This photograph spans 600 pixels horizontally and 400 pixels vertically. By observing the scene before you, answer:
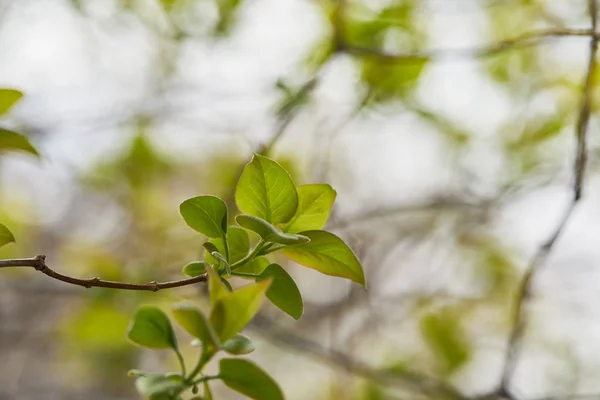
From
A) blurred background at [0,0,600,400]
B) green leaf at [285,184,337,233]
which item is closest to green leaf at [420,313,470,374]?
blurred background at [0,0,600,400]

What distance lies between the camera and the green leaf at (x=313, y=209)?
373mm

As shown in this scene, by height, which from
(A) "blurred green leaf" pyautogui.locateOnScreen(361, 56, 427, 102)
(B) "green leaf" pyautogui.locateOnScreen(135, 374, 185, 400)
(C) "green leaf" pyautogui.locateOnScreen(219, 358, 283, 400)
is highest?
(A) "blurred green leaf" pyautogui.locateOnScreen(361, 56, 427, 102)

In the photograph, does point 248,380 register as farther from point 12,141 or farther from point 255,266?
point 12,141

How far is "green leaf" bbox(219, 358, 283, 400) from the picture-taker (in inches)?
11.8

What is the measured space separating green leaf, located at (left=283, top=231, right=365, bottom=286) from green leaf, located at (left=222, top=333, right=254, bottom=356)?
2.4 inches

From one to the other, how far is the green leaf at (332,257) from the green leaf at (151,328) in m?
0.09

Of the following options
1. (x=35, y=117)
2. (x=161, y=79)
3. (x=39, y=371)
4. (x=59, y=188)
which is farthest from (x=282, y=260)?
(x=39, y=371)

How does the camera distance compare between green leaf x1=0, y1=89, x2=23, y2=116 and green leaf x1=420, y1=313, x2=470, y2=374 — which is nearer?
green leaf x1=0, y1=89, x2=23, y2=116

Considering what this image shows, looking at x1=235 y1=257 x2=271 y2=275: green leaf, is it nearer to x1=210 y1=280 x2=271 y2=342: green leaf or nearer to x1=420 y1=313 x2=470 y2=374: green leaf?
x1=210 y1=280 x2=271 y2=342: green leaf

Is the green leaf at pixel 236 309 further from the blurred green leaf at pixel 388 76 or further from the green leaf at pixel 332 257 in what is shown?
the blurred green leaf at pixel 388 76

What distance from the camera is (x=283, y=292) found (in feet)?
1.13

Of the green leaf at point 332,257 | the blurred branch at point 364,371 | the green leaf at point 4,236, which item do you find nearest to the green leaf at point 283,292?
the green leaf at point 332,257

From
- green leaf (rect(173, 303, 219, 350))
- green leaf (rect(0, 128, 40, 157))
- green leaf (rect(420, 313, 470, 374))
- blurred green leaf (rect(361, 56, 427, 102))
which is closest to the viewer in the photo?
green leaf (rect(173, 303, 219, 350))

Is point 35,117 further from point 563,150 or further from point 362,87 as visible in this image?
point 563,150
